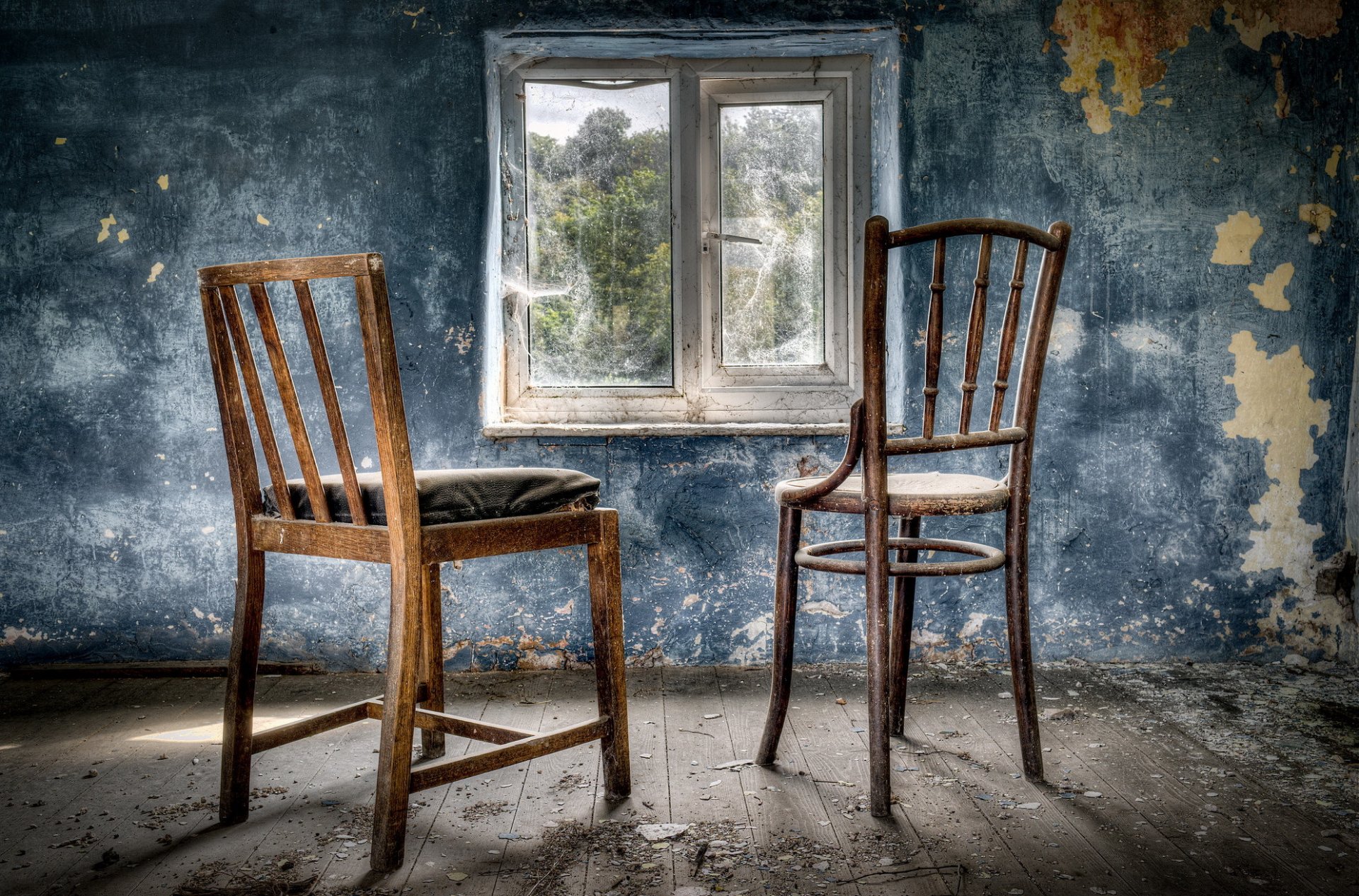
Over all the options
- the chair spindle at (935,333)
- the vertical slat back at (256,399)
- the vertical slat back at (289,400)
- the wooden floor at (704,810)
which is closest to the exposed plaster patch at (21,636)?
the wooden floor at (704,810)

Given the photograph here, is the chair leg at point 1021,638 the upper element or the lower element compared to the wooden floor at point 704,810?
upper

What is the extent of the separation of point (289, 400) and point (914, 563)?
1.18 metres

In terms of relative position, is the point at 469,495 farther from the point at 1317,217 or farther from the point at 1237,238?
the point at 1317,217

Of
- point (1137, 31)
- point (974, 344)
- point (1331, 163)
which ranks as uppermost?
point (1137, 31)

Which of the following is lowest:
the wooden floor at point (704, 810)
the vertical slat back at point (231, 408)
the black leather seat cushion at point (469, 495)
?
the wooden floor at point (704, 810)

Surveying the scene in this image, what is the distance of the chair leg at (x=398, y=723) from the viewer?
160 centimetres

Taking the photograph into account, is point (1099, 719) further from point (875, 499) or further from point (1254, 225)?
point (1254, 225)

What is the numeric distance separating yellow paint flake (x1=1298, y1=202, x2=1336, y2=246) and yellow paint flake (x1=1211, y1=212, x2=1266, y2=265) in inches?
4.5

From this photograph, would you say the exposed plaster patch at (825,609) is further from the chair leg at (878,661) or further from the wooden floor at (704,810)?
the chair leg at (878,661)

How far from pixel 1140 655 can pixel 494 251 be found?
2121mm

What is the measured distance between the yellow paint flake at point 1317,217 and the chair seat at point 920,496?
1.47 m

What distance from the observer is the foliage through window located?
2959mm

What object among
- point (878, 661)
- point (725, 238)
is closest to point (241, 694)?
point (878, 661)

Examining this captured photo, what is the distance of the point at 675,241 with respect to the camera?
297 centimetres
